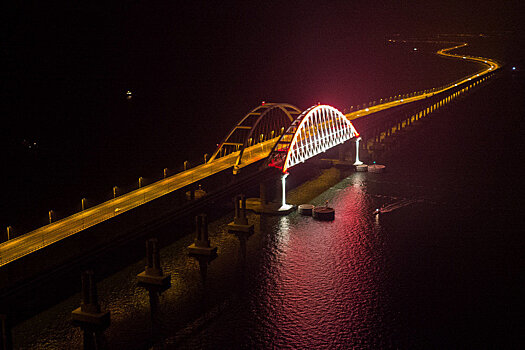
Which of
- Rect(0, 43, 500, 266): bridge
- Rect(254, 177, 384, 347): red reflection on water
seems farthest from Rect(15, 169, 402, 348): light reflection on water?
Rect(0, 43, 500, 266): bridge

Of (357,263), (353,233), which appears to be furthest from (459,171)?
(357,263)

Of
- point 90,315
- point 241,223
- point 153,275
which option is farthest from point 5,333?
point 241,223

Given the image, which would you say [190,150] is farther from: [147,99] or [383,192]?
[147,99]

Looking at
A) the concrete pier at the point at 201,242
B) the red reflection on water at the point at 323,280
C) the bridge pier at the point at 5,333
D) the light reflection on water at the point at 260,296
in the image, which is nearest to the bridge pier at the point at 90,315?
the light reflection on water at the point at 260,296

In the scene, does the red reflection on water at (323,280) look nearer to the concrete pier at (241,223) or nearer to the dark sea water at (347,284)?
the dark sea water at (347,284)

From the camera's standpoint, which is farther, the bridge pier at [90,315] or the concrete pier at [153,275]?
the concrete pier at [153,275]
